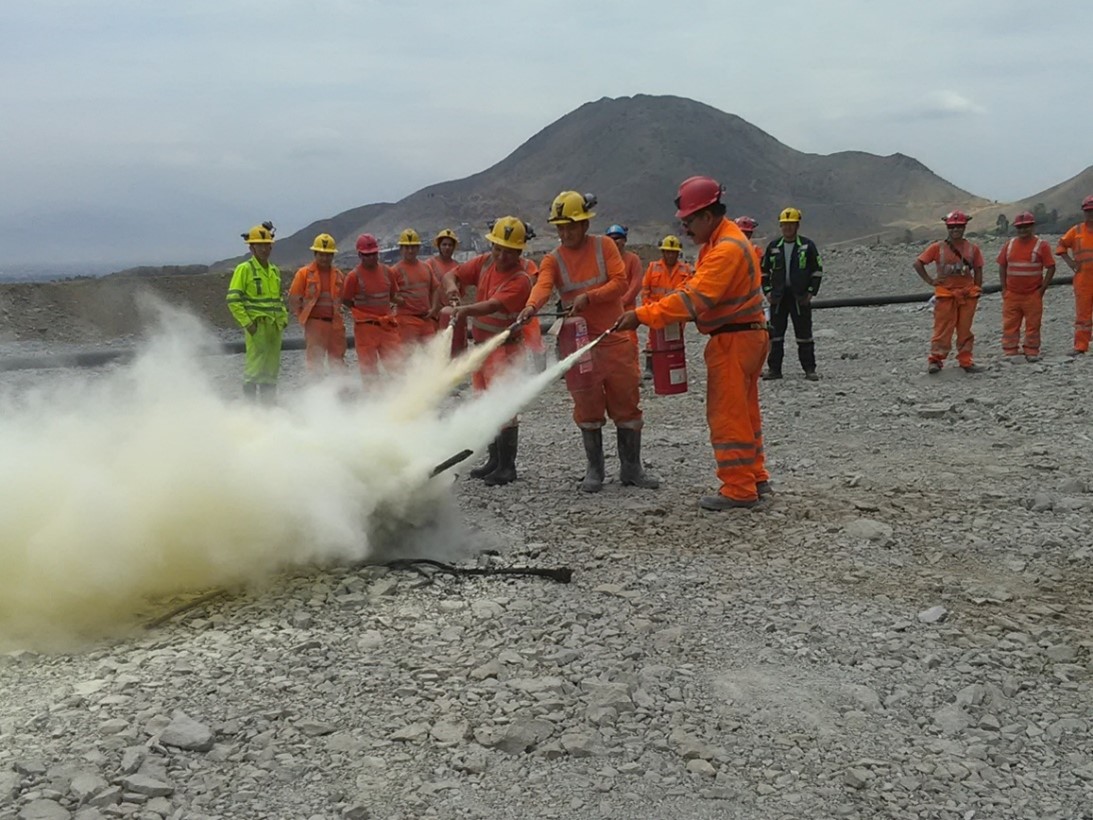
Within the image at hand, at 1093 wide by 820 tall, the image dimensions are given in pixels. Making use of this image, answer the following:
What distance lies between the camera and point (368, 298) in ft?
34.0

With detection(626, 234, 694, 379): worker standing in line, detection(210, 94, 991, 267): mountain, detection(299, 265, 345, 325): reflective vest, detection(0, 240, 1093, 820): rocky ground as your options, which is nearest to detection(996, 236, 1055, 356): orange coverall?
detection(626, 234, 694, 379): worker standing in line

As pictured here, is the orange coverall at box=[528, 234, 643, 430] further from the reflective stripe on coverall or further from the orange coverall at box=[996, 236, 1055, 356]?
the orange coverall at box=[996, 236, 1055, 356]

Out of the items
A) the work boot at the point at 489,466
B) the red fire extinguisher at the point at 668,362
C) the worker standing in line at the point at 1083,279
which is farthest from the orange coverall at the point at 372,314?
the worker standing in line at the point at 1083,279

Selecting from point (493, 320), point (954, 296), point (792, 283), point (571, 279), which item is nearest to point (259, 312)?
point (493, 320)

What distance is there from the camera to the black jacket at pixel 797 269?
1159 cm

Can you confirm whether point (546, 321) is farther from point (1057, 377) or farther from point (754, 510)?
point (754, 510)

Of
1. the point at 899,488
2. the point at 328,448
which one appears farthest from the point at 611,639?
the point at 899,488

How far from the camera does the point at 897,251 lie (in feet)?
97.3

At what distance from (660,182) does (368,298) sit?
6119 centimetres

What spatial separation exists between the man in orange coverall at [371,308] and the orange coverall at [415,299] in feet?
0.28

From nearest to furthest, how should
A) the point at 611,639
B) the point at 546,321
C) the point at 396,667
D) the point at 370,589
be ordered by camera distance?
the point at 396,667 → the point at 611,639 → the point at 370,589 → the point at 546,321

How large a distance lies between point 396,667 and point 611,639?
966 mm

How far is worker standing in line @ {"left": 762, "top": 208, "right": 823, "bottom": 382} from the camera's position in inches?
457

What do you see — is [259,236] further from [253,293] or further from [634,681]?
[634,681]
